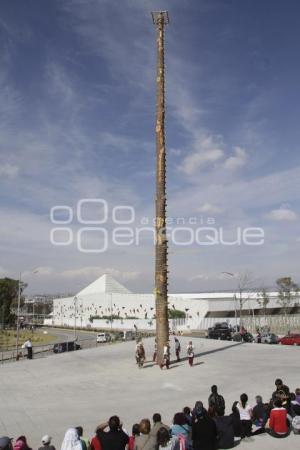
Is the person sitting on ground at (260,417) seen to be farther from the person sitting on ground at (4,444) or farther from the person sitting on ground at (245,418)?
the person sitting on ground at (4,444)

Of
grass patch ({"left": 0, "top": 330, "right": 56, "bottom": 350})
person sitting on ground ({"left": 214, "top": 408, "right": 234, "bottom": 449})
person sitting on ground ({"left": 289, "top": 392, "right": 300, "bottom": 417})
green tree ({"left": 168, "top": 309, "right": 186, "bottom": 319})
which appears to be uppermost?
green tree ({"left": 168, "top": 309, "right": 186, "bottom": 319})

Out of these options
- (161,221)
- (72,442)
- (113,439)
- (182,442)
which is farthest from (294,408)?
(161,221)

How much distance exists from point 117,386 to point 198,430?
1146 cm

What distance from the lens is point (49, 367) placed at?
26609mm

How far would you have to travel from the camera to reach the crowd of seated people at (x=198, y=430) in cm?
896

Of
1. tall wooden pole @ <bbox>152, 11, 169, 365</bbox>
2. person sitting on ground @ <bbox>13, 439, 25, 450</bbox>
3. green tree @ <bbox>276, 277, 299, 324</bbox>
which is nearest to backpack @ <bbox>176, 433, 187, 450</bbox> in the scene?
person sitting on ground @ <bbox>13, 439, 25, 450</bbox>

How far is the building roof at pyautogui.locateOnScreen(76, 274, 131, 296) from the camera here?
127 m

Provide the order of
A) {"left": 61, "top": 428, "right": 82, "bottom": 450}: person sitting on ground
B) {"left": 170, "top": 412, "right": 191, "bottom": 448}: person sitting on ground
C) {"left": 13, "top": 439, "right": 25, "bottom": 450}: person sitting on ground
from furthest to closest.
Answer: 1. {"left": 170, "top": 412, "right": 191, "bottom": 448}: person sitting on ground
2. {"left": 13, "top": 439, "right": 25, "bottom": 450}: person sitting on ground
3. {"left": 61, "top": 428, "right": 82, "bottom": 450}: person sitting on ground

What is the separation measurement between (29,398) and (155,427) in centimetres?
1071

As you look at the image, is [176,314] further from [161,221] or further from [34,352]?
[161,221]

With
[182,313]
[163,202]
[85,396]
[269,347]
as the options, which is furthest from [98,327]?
[85,396]

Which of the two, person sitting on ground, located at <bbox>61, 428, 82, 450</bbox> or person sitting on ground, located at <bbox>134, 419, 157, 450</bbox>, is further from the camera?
person sitting on ground, located at <bbox>61, 428, 82, 450</bbox>

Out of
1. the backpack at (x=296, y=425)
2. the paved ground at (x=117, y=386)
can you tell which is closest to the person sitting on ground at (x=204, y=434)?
the paved ground at (x=117, y=386)

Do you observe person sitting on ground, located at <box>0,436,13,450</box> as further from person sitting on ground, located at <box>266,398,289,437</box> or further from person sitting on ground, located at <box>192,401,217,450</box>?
person sitting on ground, located at <box>266,398,289,437</box>
